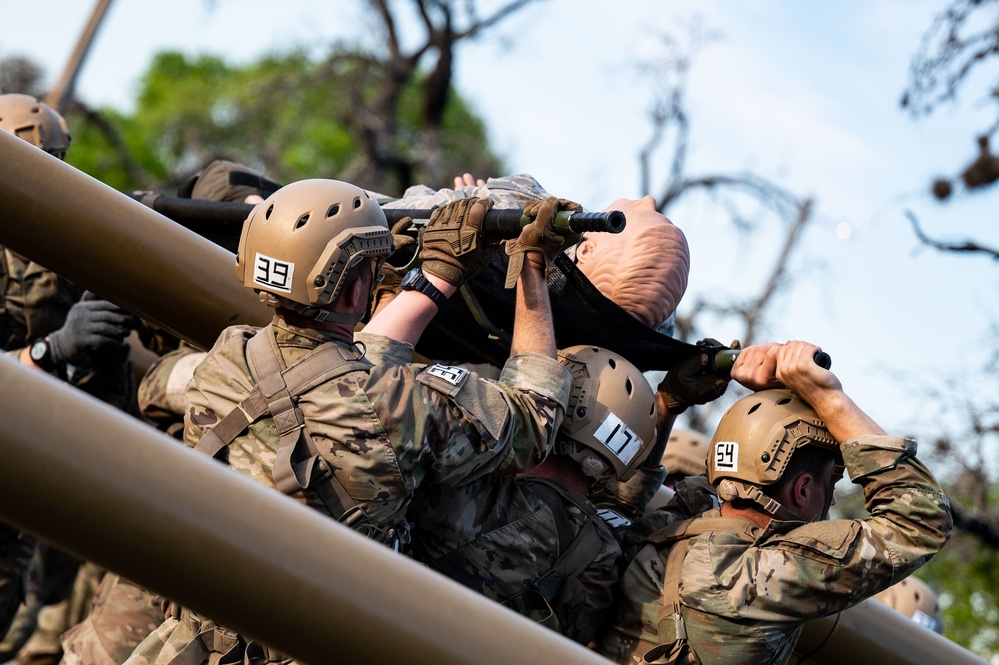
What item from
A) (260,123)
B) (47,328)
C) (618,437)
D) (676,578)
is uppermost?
(618,437)

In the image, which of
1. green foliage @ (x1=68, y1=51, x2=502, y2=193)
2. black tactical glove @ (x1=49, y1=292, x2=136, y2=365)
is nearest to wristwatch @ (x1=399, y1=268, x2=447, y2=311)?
black tactical glove @ (x1=49, y1=292, x2=136, y2=365)

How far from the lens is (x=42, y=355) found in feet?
18.1

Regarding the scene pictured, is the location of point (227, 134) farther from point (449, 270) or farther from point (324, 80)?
point (449, 270)

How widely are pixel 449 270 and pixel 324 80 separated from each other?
1563cm

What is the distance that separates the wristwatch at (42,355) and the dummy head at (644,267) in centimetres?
246

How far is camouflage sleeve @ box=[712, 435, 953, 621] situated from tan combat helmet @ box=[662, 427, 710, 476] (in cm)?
198

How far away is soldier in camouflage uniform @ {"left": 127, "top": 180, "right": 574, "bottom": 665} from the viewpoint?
319cm

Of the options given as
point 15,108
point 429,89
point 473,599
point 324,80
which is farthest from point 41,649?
point 324,80

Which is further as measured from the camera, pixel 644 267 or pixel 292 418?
pixel 644 267

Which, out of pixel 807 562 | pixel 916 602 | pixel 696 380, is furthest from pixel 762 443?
pixel 916 602

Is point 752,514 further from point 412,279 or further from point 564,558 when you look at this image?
point 412,279

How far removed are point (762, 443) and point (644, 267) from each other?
74 centimetres

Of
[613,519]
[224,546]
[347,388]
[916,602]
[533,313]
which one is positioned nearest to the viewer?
[224,546]

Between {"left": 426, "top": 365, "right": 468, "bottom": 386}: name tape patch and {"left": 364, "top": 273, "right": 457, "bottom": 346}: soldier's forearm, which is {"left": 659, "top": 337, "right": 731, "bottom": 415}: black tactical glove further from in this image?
{"left": 426, "top": 365, "right": 468, "bottom": 386}: name tape patch
